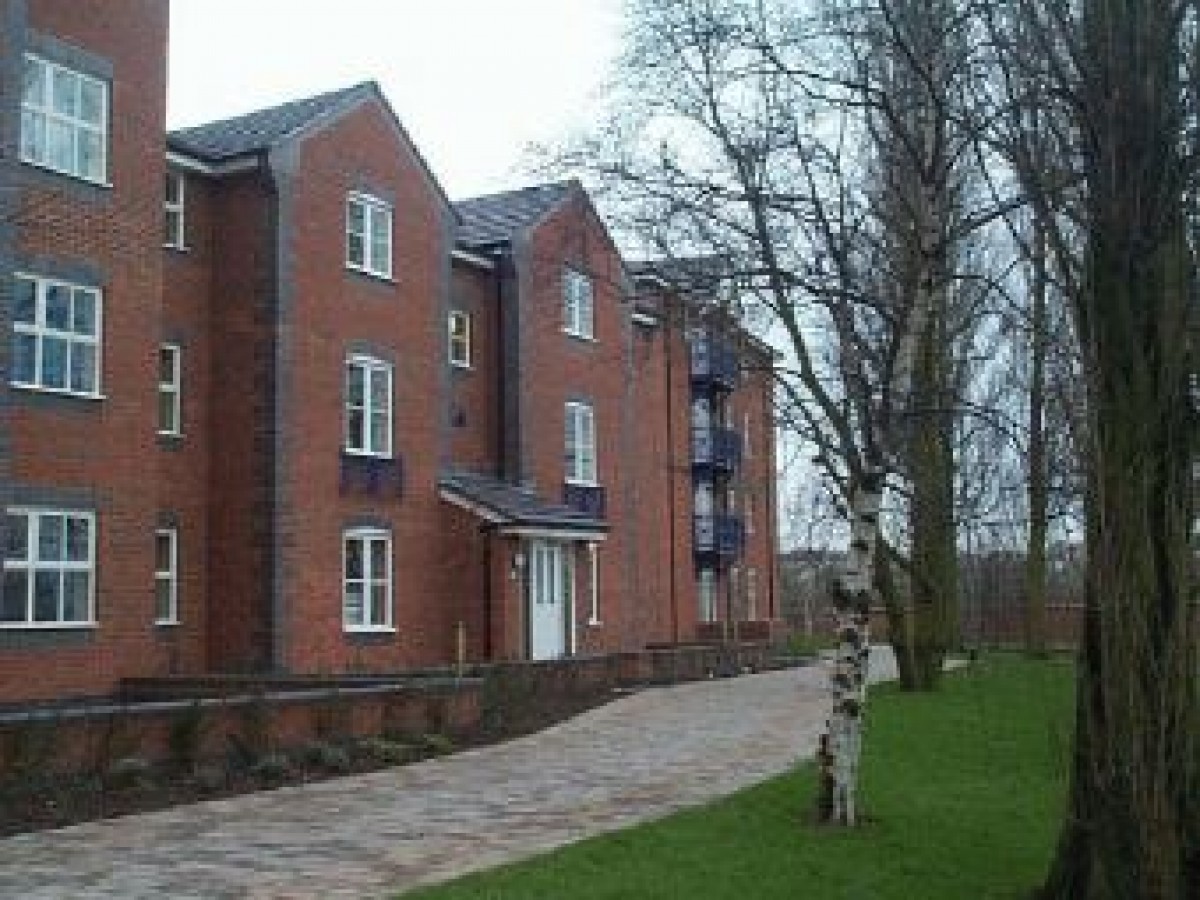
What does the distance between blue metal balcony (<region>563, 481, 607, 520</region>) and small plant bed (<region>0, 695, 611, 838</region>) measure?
15392 mm

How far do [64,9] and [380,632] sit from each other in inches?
437

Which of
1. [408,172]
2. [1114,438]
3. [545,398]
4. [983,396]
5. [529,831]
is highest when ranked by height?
[408,172]

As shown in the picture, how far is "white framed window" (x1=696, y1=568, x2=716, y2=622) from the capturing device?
142 ft

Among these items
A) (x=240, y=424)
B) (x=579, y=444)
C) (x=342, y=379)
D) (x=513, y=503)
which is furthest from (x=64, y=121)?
(x=579, y=444)

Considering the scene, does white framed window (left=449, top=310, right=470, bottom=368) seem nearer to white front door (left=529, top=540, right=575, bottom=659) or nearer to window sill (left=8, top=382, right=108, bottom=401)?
white front door (left=529, top=540, right=575, bottom=659)

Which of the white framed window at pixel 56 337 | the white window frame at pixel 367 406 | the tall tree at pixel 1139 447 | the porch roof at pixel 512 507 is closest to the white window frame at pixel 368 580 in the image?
the white window frame at pixel 367 406

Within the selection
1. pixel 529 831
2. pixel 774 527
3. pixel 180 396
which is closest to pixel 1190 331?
pixel 529 831

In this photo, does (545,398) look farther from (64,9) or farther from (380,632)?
(64,9)

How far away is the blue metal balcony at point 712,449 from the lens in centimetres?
4300

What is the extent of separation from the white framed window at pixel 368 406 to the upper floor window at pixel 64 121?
6162mm

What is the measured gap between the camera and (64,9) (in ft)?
66.9

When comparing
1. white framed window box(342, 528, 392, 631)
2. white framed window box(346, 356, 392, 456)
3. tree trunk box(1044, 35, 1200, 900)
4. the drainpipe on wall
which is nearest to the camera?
tree trunk box(1044, 35, 1200, 900)

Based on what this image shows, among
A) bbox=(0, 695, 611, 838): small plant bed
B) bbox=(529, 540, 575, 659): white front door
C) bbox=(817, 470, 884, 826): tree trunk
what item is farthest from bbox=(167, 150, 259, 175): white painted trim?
bbox=(817, 470, 884, 826): tree trunk

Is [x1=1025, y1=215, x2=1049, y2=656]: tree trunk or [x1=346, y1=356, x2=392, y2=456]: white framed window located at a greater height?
[x1=346, y1=356, x2=392, y2=456]: white framed window
